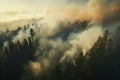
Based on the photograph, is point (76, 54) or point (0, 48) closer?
point (76, 54)

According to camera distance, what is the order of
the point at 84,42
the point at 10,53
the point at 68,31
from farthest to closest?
the point at 68,31 → the point at 10,53 → the point at 84,42

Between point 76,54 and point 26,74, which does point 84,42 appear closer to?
point 76,54

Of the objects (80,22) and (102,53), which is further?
(80,22)

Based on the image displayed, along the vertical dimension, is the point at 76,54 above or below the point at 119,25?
below

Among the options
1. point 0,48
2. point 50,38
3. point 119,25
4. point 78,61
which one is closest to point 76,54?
point 78,61

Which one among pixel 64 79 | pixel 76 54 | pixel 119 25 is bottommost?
pixel 64 79

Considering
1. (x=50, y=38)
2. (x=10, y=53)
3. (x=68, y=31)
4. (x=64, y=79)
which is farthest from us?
(x=68, y=31)

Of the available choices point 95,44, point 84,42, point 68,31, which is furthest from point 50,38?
point 95,44

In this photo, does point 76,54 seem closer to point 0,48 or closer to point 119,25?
point 119,25

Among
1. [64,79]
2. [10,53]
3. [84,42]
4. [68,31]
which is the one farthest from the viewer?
[68,31]
